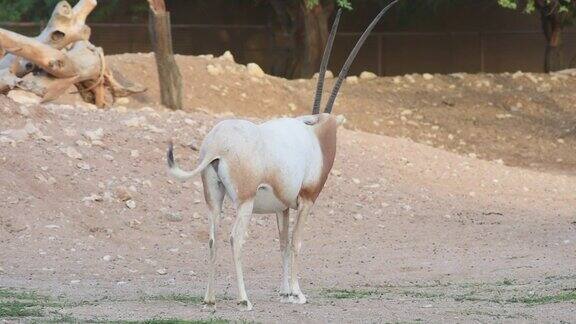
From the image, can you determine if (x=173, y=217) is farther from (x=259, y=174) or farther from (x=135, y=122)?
(x=259, y=174)

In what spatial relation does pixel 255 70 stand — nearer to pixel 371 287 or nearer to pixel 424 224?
pixel 424 224

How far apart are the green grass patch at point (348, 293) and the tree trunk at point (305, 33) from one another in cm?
1860

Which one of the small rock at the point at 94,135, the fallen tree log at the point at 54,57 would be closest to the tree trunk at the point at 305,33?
the fallen tree log at the point at 54,57

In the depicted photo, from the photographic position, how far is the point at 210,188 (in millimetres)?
8508

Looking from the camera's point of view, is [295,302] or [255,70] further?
[255,70]

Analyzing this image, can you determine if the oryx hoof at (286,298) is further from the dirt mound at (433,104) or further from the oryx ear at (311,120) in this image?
the dirt mound at (433,104)

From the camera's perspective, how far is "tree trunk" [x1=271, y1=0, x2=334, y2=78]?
29.6 meters

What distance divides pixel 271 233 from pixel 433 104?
42.4 feet

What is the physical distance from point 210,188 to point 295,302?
1.09m

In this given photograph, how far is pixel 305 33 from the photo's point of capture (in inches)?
1176

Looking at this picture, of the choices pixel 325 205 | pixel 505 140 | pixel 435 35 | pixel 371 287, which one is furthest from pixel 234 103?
pixel 435 35

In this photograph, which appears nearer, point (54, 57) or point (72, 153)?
point (72, 153)

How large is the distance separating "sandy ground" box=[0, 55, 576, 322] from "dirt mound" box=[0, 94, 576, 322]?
0.02 meters

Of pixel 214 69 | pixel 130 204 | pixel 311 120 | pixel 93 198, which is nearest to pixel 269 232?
pixel 130 204
